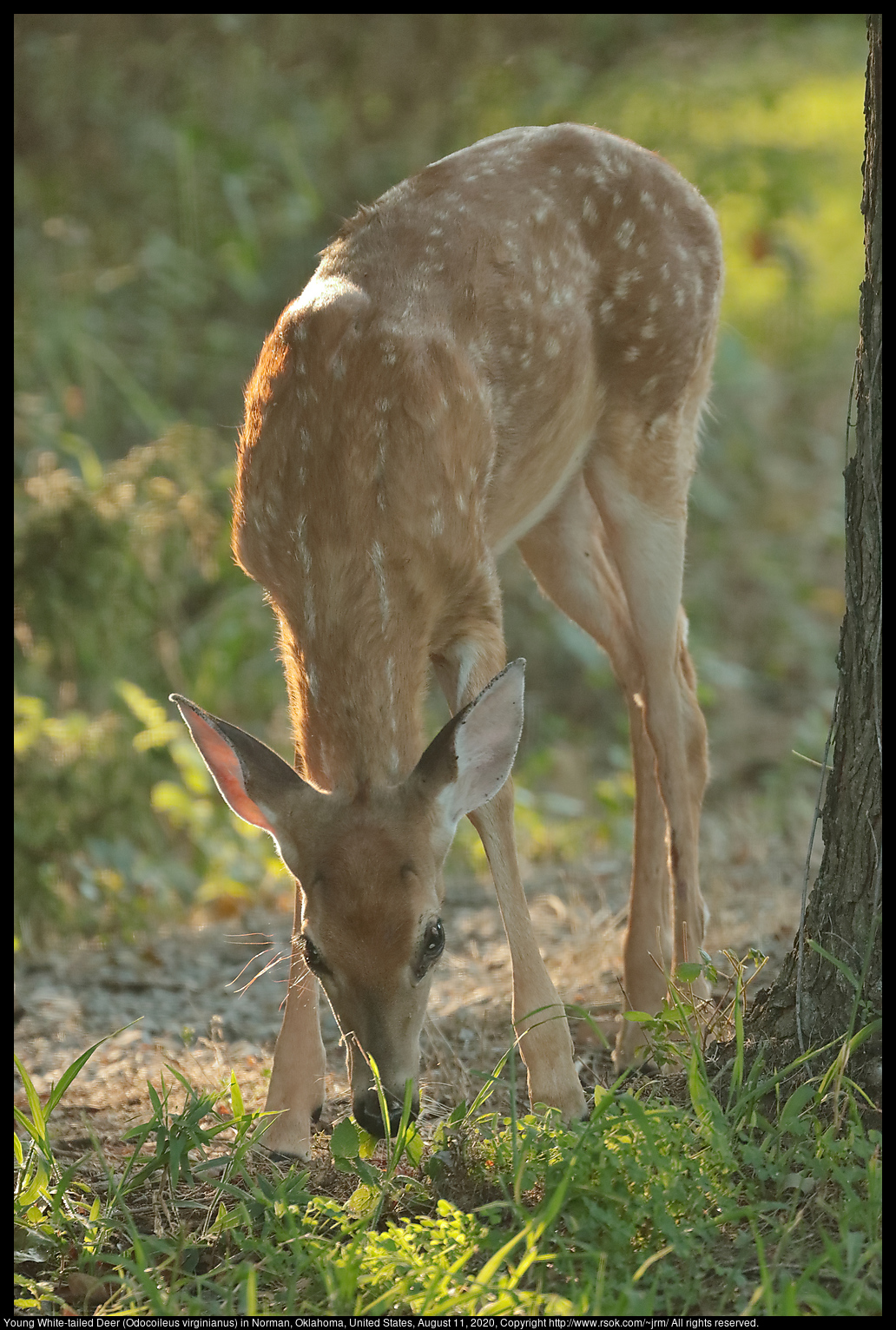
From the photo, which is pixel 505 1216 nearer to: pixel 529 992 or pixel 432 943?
pixel 432 943

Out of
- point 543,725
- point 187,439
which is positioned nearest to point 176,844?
point 187,439

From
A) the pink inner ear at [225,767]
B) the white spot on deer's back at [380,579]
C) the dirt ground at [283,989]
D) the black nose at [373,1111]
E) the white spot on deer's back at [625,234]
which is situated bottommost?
the dirt ground at [283,989]

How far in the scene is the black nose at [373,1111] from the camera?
3441mm

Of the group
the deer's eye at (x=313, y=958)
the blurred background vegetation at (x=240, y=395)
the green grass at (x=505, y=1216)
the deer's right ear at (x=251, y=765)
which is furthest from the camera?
the blurred background vegetation at (x=240, y=395)

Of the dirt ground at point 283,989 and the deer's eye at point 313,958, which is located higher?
the deer's eye at point 313,958

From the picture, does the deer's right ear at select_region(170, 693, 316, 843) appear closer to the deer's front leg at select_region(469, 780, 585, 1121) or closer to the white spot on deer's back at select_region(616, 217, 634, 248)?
the deer's front leg at select_region(469, 780, 585, 1121)

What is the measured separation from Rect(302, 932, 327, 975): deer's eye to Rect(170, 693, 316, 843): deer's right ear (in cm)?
29

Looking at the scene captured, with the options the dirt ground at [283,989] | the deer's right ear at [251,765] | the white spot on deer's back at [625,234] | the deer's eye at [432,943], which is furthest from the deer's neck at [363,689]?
the white spot on deer's back at [625,234]

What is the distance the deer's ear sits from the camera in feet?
11.8

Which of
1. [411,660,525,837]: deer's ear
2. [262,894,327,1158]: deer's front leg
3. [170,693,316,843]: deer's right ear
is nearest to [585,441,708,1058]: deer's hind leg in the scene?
[411,660,525,837]: deer's ear

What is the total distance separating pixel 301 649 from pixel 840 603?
740 centimetres

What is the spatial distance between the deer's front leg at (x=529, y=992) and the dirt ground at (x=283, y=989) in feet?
0.44

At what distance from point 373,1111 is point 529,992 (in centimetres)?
72

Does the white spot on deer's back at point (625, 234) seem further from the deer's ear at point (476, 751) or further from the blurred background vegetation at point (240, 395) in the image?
the blurred background vegetation at point (240, 395)
